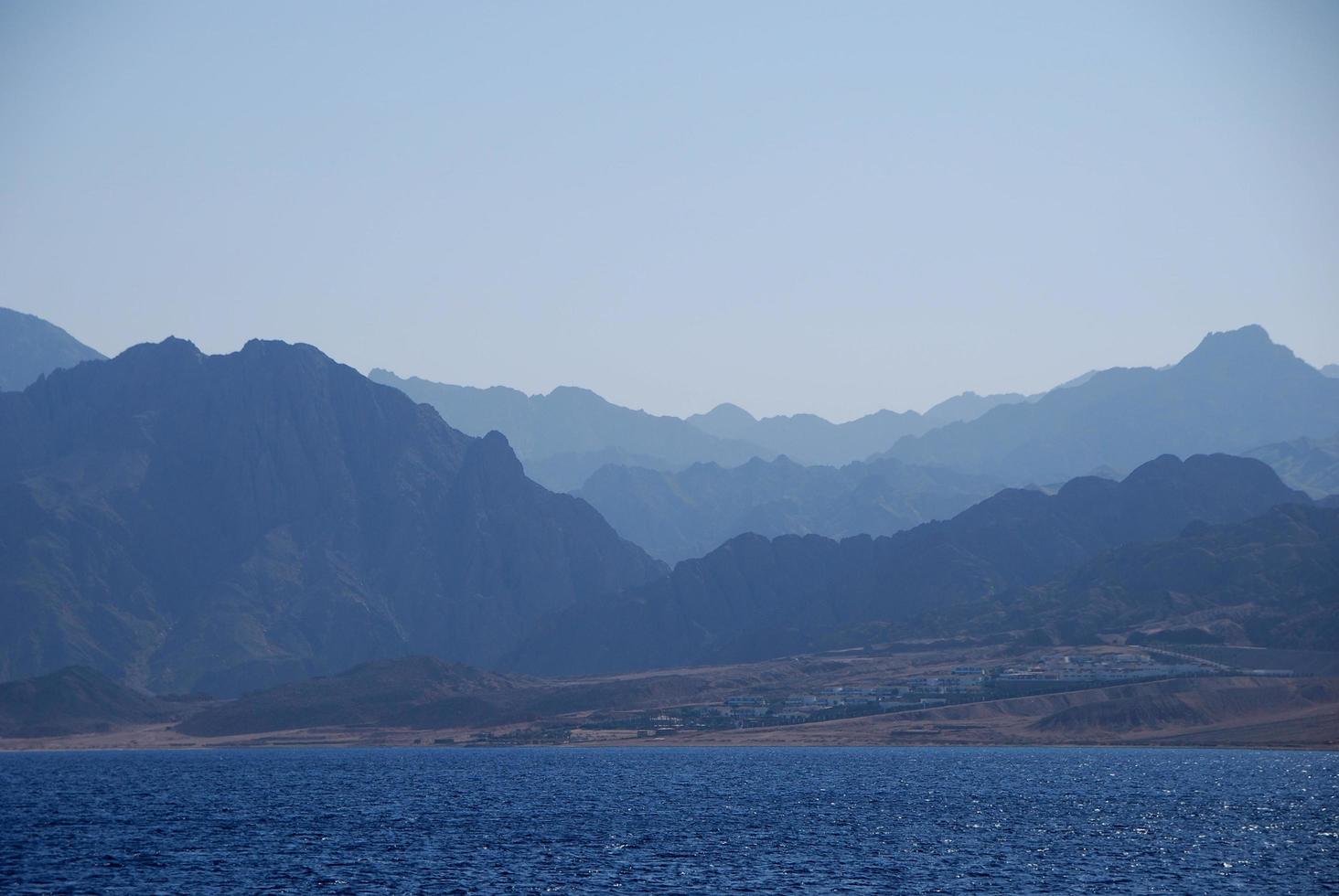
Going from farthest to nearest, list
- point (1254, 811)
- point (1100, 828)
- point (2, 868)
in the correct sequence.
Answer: point (1254, 811), point (1100, 828), point (2, 868)

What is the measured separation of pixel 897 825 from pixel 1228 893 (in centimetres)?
5064

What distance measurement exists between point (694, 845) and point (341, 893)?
39.7 meters

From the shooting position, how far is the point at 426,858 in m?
139

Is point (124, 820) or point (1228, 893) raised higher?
point (124, 820)

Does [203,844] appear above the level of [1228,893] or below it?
above

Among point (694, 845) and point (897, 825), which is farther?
point (897, 825)

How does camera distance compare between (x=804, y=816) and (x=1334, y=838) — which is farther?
(x=804, y=816)

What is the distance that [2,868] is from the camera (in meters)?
132

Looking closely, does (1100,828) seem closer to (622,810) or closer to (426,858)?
(622,810)

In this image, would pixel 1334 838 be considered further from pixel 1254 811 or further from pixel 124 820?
pixel 124 820

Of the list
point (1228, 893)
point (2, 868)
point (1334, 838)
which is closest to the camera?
point (1228, 893)

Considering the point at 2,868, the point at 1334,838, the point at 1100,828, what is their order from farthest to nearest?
the point at 1100,828 → the point at 1334,838 → the point at 2,868

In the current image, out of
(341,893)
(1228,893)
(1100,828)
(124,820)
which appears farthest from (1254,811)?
(124,820)

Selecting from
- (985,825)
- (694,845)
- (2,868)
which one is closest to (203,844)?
(2,868)
